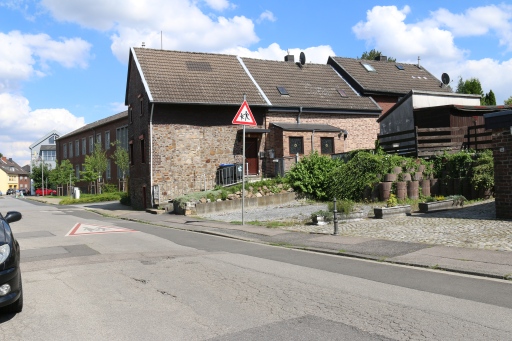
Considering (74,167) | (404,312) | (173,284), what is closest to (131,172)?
(173,284)

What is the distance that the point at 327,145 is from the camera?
107 ft

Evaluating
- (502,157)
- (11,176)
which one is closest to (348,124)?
(502,157)

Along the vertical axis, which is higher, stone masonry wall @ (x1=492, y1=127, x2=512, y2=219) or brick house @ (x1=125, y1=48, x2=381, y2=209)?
brick house @ (x1=125, y1=48, x2=381, y2=209)

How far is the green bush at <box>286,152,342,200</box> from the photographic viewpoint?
24.5 m

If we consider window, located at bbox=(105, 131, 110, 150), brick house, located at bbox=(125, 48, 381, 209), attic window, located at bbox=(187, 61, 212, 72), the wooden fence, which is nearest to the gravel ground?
the wooden fence

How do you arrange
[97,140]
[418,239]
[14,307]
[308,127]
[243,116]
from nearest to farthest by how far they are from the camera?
1. [14,307]
2. [418,239]
3. [243,116]
4. [308,127]
5. [97,140]

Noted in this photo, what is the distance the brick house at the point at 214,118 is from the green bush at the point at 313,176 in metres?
5.59

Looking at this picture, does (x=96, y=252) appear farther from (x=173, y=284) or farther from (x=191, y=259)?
(x=173, y=284)

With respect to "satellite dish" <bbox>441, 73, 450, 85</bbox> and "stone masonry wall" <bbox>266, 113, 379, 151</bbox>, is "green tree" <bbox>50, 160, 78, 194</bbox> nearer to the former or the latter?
"stone masonry wall" <bbox>266, 113, 379, 151</bbox>

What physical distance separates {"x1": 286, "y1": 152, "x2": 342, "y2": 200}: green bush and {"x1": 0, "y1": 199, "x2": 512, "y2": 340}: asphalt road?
45.3ft

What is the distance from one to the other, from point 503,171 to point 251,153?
20.0m

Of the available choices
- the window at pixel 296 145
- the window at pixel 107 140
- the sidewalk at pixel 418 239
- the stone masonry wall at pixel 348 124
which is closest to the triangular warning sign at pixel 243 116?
the sidewalk at pixel 418 239

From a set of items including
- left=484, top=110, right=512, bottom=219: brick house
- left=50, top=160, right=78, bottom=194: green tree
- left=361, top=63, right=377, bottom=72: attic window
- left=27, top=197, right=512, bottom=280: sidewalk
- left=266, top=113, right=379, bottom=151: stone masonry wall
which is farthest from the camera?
left=50, top=160, right=78, bottom=194: green tree

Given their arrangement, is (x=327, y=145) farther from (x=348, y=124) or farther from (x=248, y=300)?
(x=248, y=300)
